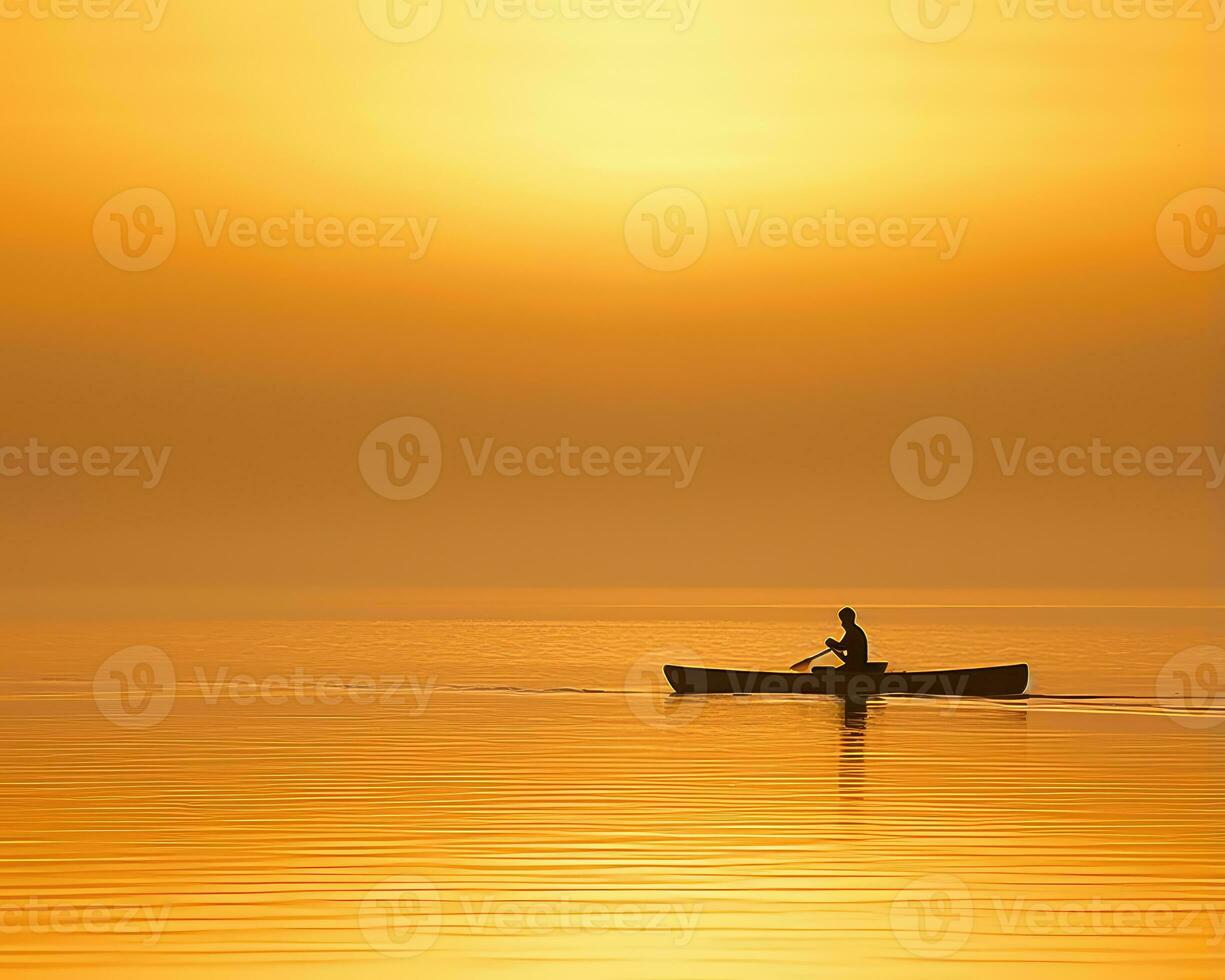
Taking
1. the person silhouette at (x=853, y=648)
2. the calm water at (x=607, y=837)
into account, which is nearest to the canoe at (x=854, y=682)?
the person silhouette at (x=853, y=648)

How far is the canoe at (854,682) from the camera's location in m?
42.5

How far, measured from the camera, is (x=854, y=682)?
41844mm

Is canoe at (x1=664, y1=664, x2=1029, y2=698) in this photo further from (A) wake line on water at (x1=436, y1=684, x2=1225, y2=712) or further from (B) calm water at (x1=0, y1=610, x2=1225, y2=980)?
(B) calm water at (x1=0, y1=610, x2=1225, y2=980)

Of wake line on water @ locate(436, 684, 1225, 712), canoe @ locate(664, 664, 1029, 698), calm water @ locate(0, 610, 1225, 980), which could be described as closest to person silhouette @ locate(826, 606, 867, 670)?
canoe @ locate(664, 664, 1029, 698)

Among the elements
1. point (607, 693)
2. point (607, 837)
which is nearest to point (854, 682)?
point (607, 693)

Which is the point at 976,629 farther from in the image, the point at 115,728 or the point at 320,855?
the point at 320,855

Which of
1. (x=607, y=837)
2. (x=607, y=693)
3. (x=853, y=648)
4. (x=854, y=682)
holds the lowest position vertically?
(x=607, y=837)

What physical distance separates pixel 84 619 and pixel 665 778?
112079 mm

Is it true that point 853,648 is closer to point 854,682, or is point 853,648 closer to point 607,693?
point 854,682

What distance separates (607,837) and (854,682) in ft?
76.4

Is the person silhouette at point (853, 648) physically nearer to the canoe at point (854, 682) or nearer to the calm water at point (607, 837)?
the canoe at point (854, 682)

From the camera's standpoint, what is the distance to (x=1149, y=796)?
2320 centimetres

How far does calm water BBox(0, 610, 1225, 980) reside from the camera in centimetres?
1398

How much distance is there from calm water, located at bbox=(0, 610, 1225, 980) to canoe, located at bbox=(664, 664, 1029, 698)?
2.35 ft
